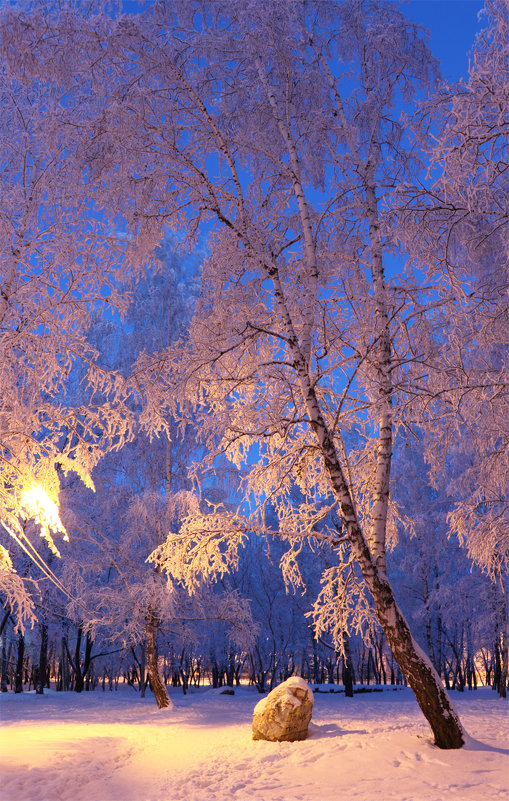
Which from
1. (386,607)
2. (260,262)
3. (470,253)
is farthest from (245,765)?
(470,253)

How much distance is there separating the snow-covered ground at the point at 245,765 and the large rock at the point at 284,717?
0.20m

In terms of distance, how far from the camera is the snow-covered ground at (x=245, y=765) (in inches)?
192

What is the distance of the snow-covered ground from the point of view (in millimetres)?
4887

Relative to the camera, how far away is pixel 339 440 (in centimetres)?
711

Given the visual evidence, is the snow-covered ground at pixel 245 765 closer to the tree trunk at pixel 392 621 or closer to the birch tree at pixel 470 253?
the tree trunk at pixel 392 621

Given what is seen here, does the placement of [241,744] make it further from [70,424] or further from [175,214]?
[175,214]

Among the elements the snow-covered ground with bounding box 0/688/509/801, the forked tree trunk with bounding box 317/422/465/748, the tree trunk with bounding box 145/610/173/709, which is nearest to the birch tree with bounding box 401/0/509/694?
the forked tree trunk with bounding box 317/422/465/748

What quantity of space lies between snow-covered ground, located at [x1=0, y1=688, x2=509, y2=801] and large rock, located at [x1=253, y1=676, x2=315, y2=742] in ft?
0.66

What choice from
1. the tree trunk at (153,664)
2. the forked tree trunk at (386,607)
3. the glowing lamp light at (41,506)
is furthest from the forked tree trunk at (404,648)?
the tree trunk at (153,664)

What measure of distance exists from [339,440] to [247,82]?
544 cm

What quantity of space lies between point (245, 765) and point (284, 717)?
4.77ft

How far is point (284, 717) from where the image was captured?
302 inches

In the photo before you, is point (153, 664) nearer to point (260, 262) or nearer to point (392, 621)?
point (392, 621)

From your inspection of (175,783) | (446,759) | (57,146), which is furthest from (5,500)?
(446,759)
